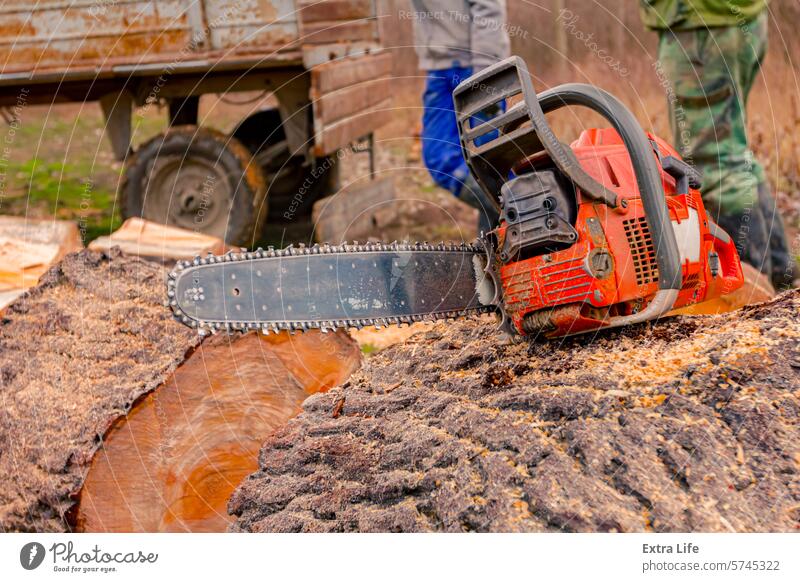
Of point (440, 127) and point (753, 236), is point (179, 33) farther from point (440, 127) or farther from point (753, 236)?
point (753, 236)

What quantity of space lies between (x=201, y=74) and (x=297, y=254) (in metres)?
3.24

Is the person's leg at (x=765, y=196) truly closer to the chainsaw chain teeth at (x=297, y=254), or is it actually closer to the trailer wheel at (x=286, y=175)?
the chainsaw chain teeth at (x=297, y=254)

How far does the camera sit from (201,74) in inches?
194

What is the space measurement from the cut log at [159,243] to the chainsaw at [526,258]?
103 centimetres

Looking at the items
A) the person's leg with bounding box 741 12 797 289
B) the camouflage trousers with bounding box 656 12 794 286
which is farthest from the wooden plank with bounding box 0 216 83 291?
the person's leg with bounding box 741 12 797 289

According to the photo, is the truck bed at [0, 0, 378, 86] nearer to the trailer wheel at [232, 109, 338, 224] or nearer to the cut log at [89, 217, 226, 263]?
the trailer wheel at [232, 109, 338, 224]

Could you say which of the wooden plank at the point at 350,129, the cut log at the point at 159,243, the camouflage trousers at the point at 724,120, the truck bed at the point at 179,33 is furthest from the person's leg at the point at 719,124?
the cut log at the point at 159,243

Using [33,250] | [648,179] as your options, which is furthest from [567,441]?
[33,250]

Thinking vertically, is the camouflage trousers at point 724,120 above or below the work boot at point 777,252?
above

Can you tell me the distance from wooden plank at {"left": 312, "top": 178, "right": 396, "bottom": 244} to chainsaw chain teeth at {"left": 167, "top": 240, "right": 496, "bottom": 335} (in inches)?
104

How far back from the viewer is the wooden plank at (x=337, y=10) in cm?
478

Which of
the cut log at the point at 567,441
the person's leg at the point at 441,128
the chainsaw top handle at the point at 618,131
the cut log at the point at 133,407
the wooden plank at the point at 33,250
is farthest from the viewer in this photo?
the person's leg at the point at 441,128

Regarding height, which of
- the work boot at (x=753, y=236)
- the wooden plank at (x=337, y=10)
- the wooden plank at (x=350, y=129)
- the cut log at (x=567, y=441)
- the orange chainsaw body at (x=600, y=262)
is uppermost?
the wooden plank at (x=337, y=10)

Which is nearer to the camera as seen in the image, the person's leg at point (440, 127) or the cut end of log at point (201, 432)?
the cut end of log at point (201, 432)
